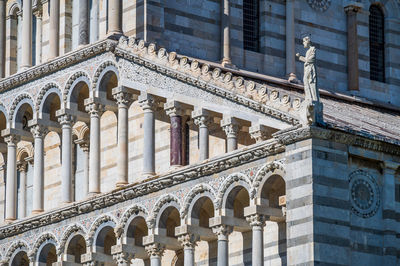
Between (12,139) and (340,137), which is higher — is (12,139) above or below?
above

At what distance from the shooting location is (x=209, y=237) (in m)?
59.7

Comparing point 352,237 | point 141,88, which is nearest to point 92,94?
point 141,88

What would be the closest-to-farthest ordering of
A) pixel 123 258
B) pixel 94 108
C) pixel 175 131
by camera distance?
1. pixel 175 131
2. pixel 123 258
3. pixel 94 108

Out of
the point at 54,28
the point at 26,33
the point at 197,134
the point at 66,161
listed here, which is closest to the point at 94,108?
the point at 66,161

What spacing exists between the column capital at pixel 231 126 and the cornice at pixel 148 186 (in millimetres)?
1106

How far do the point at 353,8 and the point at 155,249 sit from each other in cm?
1420

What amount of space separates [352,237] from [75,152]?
50.1 feet

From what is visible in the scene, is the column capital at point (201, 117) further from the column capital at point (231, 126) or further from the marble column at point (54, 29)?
the marble column at point (54, 29)

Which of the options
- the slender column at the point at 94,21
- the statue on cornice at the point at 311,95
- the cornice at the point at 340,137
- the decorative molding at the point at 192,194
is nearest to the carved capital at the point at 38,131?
the slender column at the point at 94,21

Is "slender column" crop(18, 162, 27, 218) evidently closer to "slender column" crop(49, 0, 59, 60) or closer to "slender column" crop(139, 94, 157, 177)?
"slender column" crop(49, 0, 59, 60)

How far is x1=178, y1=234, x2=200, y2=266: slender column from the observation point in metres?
58.9

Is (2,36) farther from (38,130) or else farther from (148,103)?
(148,103)

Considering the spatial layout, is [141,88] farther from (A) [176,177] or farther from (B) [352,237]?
(B) [352,237]

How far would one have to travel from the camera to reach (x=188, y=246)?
5900 centimetres
